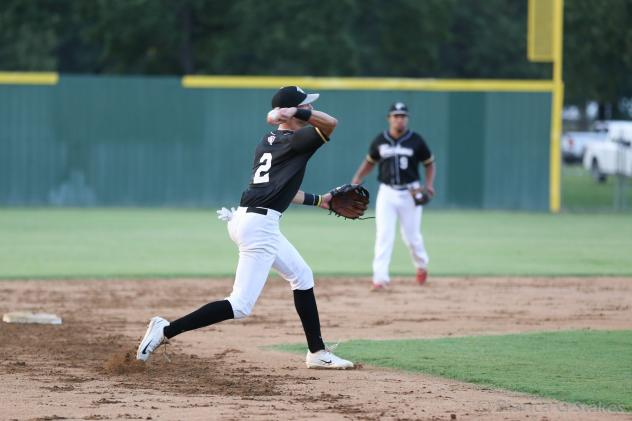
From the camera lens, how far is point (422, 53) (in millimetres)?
42562

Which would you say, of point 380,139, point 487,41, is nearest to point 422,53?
point 487,41

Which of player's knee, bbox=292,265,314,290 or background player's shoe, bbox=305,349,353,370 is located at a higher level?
player's knee, bbox=292,265,314,290

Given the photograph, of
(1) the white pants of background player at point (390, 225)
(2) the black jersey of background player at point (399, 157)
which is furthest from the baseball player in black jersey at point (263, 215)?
(2) the black jersey of background player at point (399, 157)

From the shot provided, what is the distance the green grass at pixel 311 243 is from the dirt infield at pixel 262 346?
1529mm

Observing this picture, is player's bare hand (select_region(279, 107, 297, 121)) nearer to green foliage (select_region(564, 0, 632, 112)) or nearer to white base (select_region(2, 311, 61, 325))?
white base (select_region(2, 311, 61, 325))

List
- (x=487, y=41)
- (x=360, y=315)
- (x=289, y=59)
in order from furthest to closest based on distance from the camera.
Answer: (x=487, y=41) < (x=289, y=59) < (x=360, y=315)

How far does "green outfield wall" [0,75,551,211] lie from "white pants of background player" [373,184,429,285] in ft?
47.3

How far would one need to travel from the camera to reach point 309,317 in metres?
8.88

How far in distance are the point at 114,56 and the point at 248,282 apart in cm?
3547

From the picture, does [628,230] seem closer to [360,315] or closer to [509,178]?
[509,178]

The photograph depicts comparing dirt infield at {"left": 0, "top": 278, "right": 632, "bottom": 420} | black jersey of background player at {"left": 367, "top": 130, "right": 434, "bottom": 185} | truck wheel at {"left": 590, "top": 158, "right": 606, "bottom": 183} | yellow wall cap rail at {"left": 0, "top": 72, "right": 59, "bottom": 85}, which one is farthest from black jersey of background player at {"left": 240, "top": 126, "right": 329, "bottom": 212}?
truck wheel at {"left": 590, "top": 158, "right": 606, "bottom": 183}

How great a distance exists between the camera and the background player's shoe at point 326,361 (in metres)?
8.76

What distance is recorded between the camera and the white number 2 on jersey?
8.53 meters

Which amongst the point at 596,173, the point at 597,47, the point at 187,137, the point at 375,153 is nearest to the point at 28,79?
the point at 187,137
